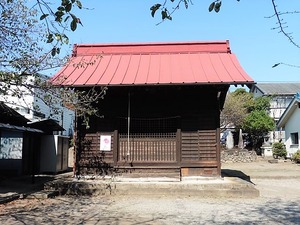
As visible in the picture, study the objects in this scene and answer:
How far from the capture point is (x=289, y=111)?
3069 centimetres

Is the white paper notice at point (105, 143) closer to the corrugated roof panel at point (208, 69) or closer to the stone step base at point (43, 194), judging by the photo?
the stone step base at point (43, 194)

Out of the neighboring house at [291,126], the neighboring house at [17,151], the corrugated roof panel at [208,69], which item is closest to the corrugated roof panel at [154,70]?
the corrugated roof panel at [208,69]

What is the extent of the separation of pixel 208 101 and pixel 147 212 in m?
5.61

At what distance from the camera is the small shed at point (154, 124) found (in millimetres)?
12664

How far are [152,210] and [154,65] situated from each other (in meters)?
6.40

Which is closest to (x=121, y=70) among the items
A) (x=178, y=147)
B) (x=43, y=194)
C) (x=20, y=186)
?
(x=178, y=147)

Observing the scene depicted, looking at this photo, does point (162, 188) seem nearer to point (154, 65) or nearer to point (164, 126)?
point (164, 126)

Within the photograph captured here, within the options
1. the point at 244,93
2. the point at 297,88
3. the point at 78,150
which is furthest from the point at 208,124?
the point at 297,88

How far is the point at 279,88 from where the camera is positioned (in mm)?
41625

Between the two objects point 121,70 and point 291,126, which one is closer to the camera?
point 121,70

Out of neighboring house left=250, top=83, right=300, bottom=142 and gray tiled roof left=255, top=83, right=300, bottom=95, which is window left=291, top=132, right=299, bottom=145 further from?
gray tiled roof left=255, top=83, right=300, bottom=95

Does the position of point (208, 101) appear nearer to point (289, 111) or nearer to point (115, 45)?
point (115, 45)

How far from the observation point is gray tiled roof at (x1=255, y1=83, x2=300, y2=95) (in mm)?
39594

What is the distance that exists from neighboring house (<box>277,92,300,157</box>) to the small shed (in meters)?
18.8
